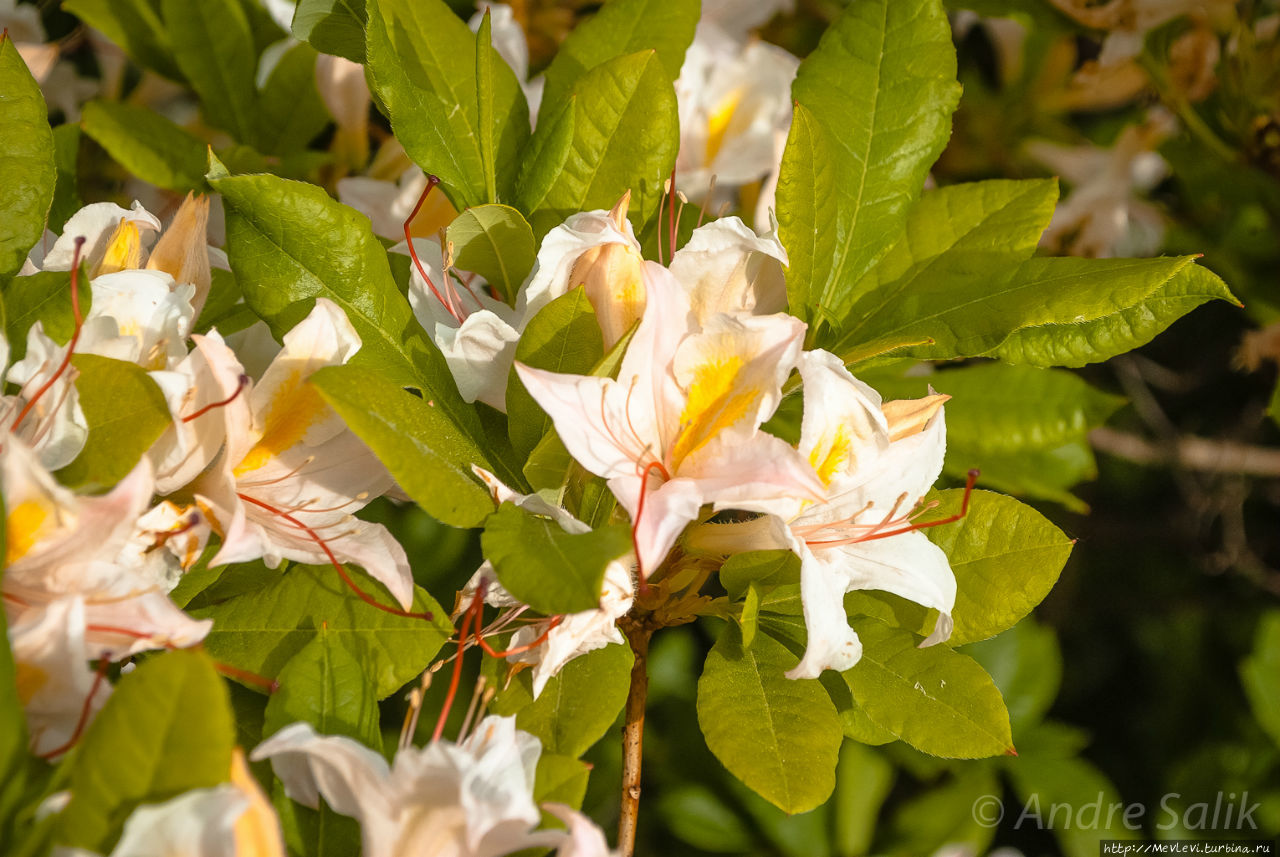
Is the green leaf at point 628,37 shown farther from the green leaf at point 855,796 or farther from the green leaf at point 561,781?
the green leaf at point 855,796

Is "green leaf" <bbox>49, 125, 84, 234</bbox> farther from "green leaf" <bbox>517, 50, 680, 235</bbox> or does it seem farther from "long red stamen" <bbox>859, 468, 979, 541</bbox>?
"long red stamen" <bbox>859, 468, 979, 541</bbox>

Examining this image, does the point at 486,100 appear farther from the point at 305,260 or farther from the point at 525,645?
the point at 525,645

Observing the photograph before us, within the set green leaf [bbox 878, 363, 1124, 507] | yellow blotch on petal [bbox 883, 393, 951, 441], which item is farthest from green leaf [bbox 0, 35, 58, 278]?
green leaf [bbox 878, 363, 1124, 507]

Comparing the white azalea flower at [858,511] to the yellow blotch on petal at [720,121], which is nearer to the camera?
the white azalea flower at [858,511]

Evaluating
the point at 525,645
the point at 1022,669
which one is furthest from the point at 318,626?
the point at 1022,669

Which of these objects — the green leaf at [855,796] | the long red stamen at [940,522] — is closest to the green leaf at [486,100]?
the long red stamen at [940,522]

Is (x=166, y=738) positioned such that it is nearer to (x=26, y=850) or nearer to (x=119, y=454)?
(x=26, y=850)
